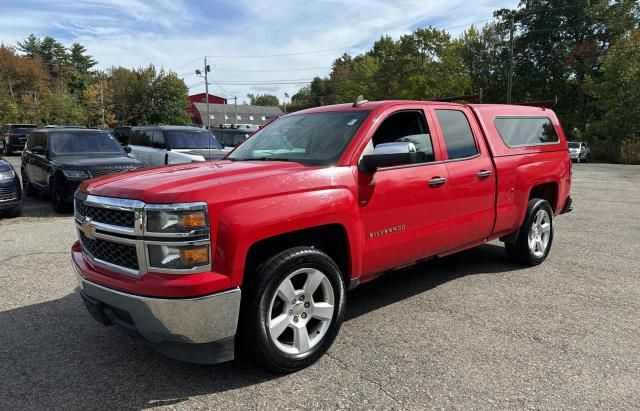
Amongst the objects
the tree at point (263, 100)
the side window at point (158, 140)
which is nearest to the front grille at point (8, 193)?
the side window at point (158, 140)

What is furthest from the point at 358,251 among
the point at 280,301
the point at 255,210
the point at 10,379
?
the point at 10,379

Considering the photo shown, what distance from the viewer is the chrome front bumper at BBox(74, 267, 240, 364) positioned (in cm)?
273

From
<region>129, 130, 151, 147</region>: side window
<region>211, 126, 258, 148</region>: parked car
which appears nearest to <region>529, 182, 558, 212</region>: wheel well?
<region>129, 130, 151, 147</region>: side window

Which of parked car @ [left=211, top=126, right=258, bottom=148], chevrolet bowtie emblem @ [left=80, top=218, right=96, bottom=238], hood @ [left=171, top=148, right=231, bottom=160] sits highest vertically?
parked car @ [left=211, top=126, right=258, bottom=148]

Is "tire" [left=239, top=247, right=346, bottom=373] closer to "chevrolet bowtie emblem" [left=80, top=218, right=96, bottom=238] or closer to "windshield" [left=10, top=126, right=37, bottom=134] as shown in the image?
"chevrolet bowtie emblem" [left=80, top=218, right=96, bottom=238]

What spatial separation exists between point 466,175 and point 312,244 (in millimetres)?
1862

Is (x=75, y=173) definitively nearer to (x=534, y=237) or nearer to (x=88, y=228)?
(x=88, y=228)

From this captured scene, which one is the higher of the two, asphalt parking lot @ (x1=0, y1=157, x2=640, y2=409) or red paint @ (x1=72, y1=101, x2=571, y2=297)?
red paint @ (x1=72, y1=101, x2=571, y2=297)

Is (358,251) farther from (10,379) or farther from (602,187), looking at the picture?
(602,187)

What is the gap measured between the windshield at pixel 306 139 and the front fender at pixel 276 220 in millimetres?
381

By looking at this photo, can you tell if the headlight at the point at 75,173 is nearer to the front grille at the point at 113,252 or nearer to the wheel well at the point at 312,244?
the front grille at the point at 113,252

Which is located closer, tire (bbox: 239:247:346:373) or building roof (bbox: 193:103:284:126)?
tire (bbox: 239:247:346:373)

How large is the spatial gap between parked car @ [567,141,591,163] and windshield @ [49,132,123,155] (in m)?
30.1

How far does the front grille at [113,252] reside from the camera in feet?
9.50
